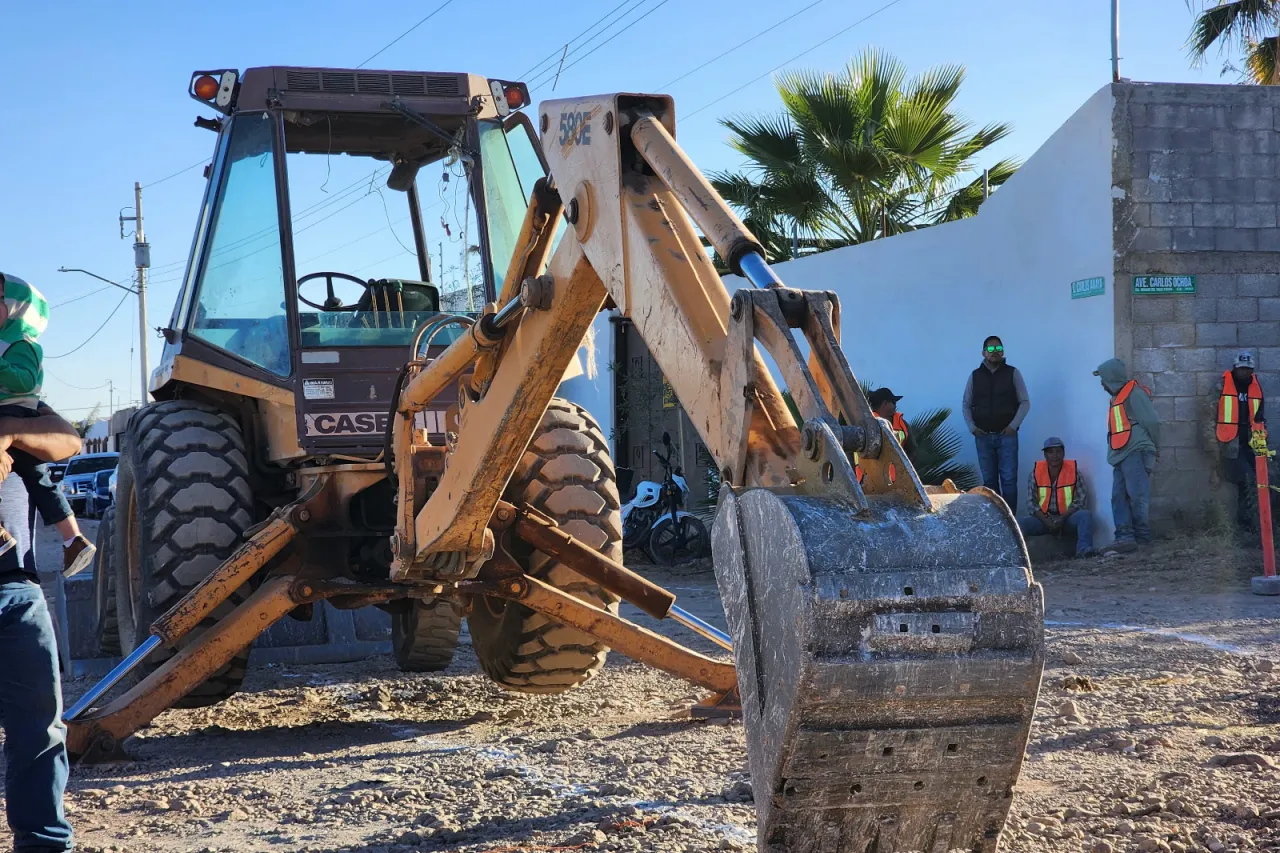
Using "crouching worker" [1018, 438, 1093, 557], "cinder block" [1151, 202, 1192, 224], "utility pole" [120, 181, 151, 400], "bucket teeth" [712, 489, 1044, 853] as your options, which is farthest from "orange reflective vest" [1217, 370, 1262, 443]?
"utility pole" [120, 181, 151, 400]

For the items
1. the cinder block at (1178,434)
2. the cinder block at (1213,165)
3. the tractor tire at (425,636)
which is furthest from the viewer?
the cinder block at (1213,165)

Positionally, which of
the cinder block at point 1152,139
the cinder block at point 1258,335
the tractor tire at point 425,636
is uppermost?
the cinder block at point 1152,139

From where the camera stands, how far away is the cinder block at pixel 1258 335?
12.9 meters

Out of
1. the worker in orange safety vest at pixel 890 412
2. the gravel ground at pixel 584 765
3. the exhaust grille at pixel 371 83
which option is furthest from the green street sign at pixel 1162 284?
the exhaust grille at pixel 371 83

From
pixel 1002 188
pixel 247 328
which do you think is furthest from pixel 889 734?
pixel 1002 188

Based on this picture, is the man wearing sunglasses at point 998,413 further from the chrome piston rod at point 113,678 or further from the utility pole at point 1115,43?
the chrome piston rod at point 113,678

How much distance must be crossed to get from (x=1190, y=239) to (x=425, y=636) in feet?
28.8

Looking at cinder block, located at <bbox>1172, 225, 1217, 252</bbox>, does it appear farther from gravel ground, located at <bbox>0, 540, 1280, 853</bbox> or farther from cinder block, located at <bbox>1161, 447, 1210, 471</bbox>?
gravel ground, located at <bbox>0, 540, 1280, 853</bbox>

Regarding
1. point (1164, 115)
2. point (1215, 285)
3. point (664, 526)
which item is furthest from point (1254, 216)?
point (664, 526)

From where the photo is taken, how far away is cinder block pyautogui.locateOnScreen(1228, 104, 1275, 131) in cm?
1288

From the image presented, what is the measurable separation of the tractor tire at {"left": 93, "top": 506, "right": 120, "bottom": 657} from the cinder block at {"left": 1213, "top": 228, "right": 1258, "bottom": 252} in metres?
10.1

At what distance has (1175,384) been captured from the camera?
12711 mm

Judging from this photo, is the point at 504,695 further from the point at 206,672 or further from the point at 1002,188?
the point at 1002,188

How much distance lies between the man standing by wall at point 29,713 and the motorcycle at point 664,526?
9.77 metres
